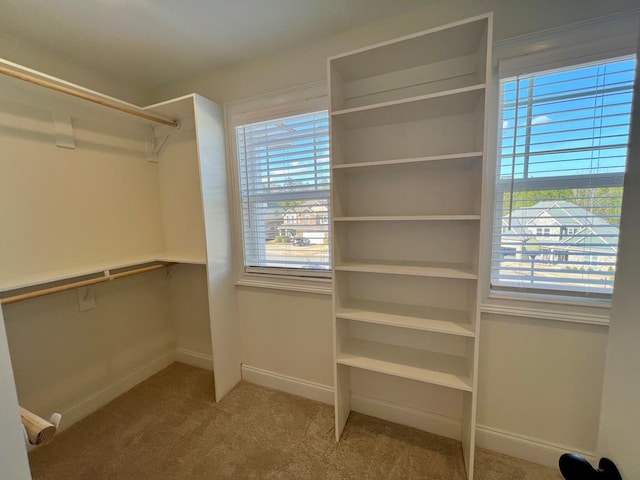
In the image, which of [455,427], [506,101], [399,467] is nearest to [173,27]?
[506,101]

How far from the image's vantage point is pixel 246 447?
5.50 ft

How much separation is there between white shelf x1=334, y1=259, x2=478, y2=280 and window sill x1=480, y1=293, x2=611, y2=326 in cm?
28

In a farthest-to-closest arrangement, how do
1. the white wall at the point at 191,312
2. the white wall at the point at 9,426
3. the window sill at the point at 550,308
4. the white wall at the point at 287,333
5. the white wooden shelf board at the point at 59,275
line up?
the white wall at the point at 191,312
the white wall at the point at 287,333
the white wooden shelf board at the point at 59,275
the window sill at the point at 550,308
the white wall at the point at 9,426

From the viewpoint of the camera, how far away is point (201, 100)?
6.28 ft

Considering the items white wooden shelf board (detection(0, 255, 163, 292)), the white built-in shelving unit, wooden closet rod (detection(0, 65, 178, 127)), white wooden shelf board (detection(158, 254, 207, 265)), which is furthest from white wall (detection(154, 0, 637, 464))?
white wooden shelf board (detection(0, 255, 163, 292))

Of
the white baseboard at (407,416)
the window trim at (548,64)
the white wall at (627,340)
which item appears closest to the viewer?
the white wall at (627,340)

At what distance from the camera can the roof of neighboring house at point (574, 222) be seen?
4.30ft

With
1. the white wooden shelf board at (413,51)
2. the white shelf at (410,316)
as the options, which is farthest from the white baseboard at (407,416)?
the white wooden shelf board at (413,51)

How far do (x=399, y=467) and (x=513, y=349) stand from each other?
0.93m

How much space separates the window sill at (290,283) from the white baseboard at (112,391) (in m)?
1.15

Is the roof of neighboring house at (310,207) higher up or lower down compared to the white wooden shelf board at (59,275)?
higher up

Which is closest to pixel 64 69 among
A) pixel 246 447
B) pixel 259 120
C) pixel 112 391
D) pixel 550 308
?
pixel 259 120

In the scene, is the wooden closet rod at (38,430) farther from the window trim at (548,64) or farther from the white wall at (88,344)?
the window trim at (548,64)

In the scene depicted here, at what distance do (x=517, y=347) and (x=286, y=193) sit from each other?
175 centimetres
